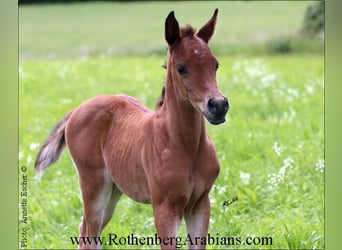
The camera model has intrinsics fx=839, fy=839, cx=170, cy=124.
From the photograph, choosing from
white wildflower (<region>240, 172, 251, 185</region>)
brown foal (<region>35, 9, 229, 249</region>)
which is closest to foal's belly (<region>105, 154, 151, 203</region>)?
A: brown foal (<region>35, 9, 229, 249</region>)

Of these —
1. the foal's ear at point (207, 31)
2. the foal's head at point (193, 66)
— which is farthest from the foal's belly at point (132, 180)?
the foal's ear at point (207, 31)

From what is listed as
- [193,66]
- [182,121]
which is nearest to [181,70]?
[193,66]

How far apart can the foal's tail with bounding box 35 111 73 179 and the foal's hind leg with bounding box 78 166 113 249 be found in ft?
0.60

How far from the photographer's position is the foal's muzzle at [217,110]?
5.91 ft

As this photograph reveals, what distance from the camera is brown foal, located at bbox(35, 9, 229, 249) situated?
1881 mm

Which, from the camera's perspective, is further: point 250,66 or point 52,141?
point 250,66

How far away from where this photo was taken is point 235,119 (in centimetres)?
334

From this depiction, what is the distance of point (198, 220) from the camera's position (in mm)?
2010

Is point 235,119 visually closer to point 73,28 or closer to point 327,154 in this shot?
point 73,28

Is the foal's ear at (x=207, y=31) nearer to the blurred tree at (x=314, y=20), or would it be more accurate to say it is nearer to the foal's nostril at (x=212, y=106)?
the foal's nostril at (x=212, y=106)

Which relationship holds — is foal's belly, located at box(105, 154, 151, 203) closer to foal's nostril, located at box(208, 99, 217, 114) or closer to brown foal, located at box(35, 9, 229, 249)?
brown foal, located at box(35, 9, 229, 249)
